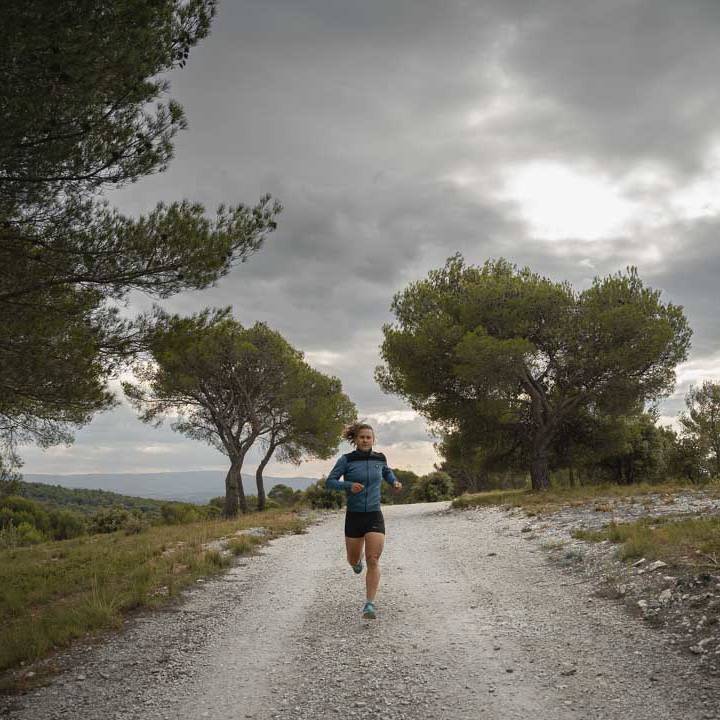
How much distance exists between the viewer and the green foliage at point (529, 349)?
77.8 ft

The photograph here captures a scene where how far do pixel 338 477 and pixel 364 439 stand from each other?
1.96ft

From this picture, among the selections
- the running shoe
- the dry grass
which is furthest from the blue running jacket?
the dry grass

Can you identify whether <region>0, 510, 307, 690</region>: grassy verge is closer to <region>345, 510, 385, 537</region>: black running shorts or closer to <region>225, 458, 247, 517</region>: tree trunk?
<region>345, 510, 385, 537</region>: black running shorts

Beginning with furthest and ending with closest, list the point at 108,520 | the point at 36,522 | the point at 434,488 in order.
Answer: the point at 434,488
the point at 108,520
the point at 36,522

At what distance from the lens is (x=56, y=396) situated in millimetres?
11234

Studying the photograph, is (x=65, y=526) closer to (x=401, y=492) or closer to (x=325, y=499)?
(x=325, y=499)

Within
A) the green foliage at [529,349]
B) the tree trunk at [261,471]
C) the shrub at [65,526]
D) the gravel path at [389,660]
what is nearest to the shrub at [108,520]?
the shrub at [65,526]

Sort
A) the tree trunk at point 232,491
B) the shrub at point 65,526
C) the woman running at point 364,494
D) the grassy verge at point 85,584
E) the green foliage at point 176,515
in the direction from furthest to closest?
the tree trunk at point 232,491, the green foliage at point 176,515, the shrub at point 65,526, the woman running at point 364,494, the grassy verge at point 85,584

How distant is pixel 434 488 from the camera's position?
40344mm

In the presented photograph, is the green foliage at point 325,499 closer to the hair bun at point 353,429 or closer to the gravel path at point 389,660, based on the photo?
the gravel path at point 389,660

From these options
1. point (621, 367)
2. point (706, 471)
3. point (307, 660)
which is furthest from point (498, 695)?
point (706, 471)

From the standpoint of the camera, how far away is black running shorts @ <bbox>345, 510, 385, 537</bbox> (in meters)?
7.07

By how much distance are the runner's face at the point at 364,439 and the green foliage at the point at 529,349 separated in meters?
16.1

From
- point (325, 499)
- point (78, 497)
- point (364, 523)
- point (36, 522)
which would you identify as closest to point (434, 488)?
point (325, 499)
